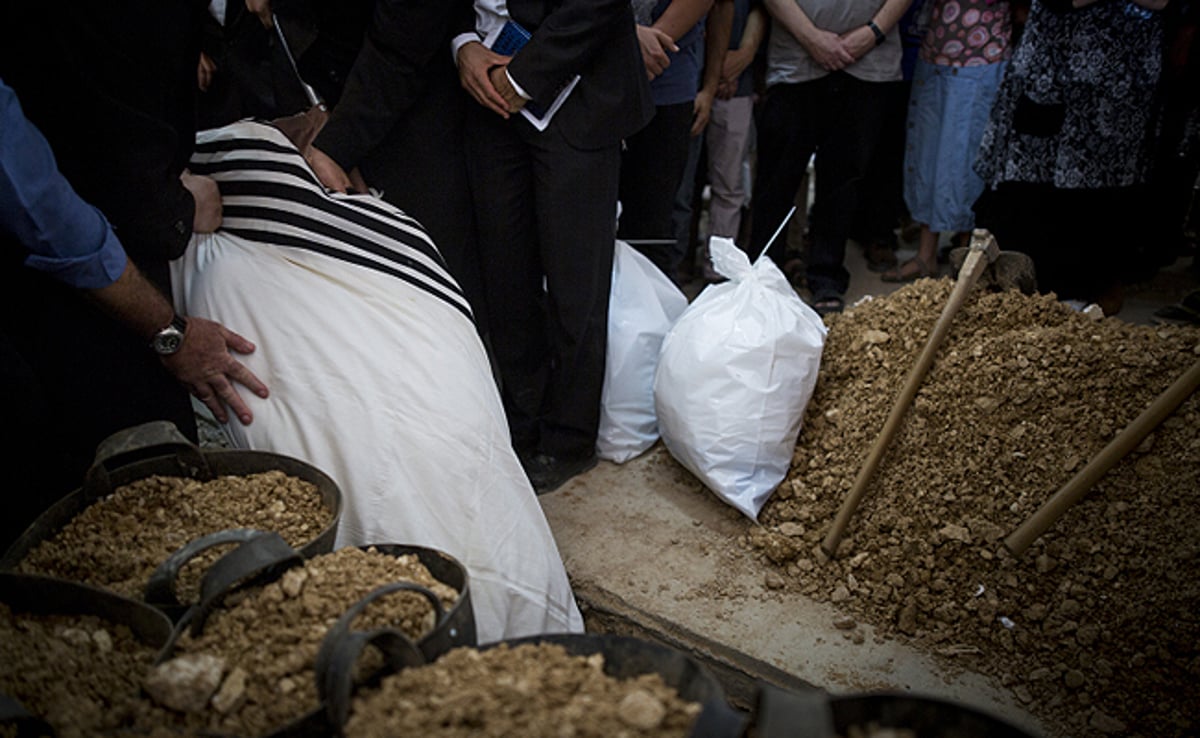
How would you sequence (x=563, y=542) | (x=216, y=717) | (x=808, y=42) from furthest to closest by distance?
(x=808, y=42)
(x=563, y=542)
(x=216, y=717)

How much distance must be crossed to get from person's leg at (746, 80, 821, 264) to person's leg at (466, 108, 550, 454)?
1419mm

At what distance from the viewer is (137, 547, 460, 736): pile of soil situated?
854 mm

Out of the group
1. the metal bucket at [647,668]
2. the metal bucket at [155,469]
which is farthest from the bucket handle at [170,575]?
the metal bucket at [647,668]

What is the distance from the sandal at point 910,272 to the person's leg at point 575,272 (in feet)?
7.03

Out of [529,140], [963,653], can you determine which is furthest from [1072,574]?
[529,140]

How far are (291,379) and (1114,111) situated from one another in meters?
2.80

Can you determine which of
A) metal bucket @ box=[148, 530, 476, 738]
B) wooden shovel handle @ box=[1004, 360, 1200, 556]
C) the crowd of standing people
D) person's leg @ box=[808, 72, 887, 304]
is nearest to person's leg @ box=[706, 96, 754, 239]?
the crowd of standing people

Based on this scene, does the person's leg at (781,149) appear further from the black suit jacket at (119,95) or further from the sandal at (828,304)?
the black suit jacket at (119,95)

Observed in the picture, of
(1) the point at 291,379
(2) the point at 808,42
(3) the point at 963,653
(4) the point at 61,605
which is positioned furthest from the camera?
(2) the point at 808,42

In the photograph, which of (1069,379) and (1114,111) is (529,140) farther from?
(1114,111)

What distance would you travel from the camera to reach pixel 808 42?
315 cm

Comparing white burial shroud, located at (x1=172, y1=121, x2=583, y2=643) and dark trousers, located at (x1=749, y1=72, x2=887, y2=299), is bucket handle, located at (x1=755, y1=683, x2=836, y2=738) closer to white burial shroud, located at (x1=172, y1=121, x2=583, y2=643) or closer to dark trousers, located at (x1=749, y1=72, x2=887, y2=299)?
white burial shroud, located at (x1=172, y1=121, x2=583, y2=643)

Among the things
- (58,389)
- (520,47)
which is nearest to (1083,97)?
(520,47)

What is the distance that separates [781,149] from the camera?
133 inches
